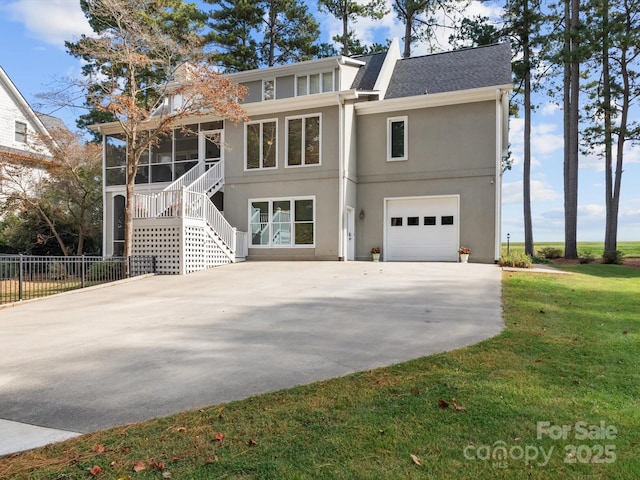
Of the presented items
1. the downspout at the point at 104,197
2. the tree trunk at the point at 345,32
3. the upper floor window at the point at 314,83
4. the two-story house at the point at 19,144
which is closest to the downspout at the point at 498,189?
the upper floor window at the point at 314,83

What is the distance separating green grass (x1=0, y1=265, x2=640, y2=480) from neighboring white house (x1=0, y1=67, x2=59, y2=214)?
19.7 meters

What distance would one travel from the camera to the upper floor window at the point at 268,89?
1862 cm

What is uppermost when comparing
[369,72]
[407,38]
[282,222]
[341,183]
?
[407,38]

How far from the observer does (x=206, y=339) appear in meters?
5.65

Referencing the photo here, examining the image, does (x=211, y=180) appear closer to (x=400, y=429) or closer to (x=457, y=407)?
(x=457, y=407)

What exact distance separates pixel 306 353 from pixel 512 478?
2.80m

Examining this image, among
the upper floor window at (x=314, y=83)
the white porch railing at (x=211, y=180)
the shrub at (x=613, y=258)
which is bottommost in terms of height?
the shrub at (x=613, y=258)

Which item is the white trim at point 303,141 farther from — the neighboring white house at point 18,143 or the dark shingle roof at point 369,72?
the neighboring white house at point 18,143

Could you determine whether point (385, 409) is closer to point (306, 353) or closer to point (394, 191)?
point (306, 353)

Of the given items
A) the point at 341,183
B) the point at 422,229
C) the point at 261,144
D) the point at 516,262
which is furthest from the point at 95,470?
the point at 261,144

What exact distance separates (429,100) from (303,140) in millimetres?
4850

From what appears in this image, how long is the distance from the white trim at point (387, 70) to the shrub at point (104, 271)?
38.0 feet

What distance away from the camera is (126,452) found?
2764 millimetres

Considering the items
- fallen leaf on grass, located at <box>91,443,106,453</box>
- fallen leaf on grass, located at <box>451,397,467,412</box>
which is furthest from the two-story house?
fallen leaf on grass, located at <box>451,397,467,412</box>
